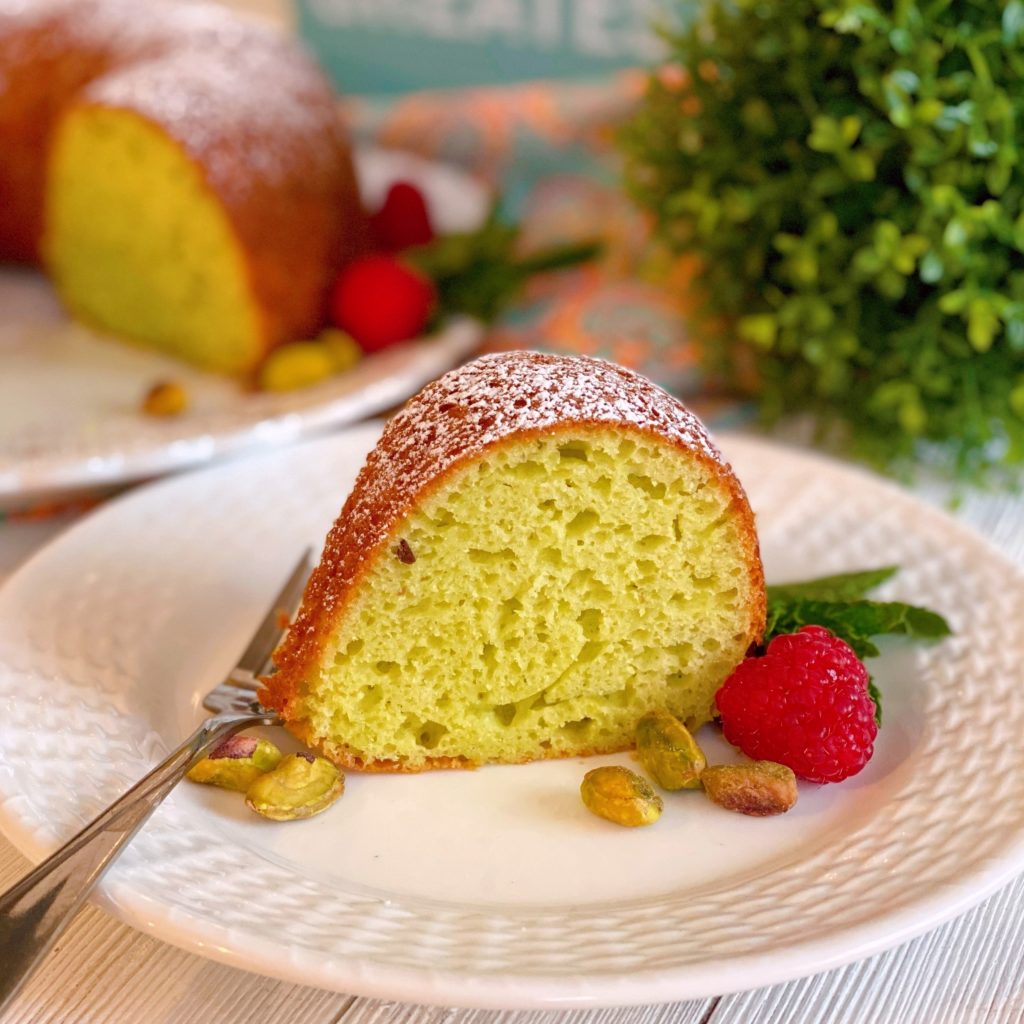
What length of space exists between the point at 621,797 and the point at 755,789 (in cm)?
13

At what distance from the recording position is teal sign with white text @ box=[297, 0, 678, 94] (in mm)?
3459

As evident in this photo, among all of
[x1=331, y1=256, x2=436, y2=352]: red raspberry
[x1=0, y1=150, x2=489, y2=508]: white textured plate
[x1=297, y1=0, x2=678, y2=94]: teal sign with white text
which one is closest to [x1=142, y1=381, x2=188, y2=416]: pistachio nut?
[x1=0, y1=150, x2=489, y2=508]: white textured plate

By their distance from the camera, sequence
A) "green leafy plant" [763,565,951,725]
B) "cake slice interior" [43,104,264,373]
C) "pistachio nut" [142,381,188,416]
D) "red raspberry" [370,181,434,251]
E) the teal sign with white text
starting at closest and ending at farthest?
"green leafy plant" [763,565,951,725], "pistachio nut" [142,381,188,416], "cake slice interior" [43,104,264,373], "red raspberry" [370,181,434,251], the teal sign with white text

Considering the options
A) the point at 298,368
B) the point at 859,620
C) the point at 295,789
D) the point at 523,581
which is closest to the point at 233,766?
the point at 295,789

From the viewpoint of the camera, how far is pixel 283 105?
8.69ft

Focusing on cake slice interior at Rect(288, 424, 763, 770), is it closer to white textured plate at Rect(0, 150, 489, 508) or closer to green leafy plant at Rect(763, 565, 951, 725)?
green leafy plant at Rect(763, 565, 951, 725)

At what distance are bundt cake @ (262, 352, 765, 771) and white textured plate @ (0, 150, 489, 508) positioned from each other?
76 cm

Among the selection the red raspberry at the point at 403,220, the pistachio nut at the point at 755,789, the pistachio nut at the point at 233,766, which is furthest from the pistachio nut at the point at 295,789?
the red raspberry at the point at 403,220

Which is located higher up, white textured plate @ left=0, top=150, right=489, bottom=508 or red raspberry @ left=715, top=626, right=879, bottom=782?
red raspberry @ left=715, top=626, right=879, bottom=782

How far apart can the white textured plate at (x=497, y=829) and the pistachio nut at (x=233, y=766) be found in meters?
0.02

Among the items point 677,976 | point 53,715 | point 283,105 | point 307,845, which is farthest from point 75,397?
point 677,976

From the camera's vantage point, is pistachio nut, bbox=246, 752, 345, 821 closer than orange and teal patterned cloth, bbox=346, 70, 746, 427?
Yes

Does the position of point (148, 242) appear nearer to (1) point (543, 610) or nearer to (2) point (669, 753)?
(1) point (543, 610)

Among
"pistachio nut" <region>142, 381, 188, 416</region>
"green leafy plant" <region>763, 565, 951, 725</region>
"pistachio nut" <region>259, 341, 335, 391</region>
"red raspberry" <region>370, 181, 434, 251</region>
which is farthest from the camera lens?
"red raspberry" <region>370, 181, 434, 251</region>
